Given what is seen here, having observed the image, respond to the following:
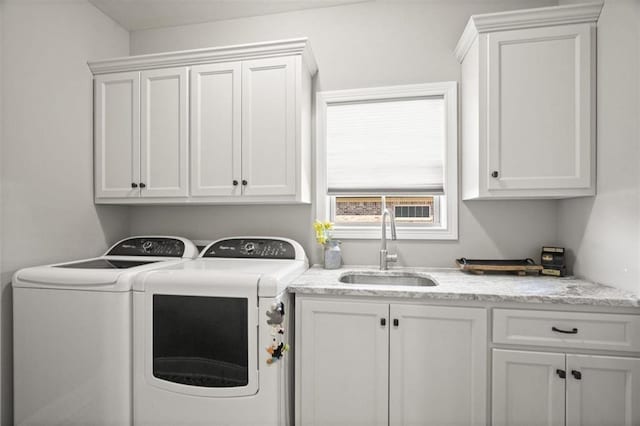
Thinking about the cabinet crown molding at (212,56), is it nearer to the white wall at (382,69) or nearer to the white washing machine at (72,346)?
the white wall at (382,69)

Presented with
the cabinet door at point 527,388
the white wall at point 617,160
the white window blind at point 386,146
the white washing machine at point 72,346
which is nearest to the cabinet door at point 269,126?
the white window blind at point 386,146

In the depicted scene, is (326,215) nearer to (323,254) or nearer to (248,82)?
(323,254)

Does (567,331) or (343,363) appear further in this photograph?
(343,363)

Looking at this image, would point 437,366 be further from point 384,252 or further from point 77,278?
point 77,278

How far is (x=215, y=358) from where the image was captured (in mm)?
1514

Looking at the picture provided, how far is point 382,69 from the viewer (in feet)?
7.11

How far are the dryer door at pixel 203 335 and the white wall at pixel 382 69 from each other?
33.0 inches

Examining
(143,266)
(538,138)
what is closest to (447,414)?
(538,138)

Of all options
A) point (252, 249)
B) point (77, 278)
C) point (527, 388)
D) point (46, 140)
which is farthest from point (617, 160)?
point (46, 140)

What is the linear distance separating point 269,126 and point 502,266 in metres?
1.62

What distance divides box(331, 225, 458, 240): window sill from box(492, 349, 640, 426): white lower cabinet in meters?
0.79

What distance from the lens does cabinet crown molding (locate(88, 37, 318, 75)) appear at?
1918 millimetres

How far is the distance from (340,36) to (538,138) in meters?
1.41

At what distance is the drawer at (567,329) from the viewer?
138 centimetres
